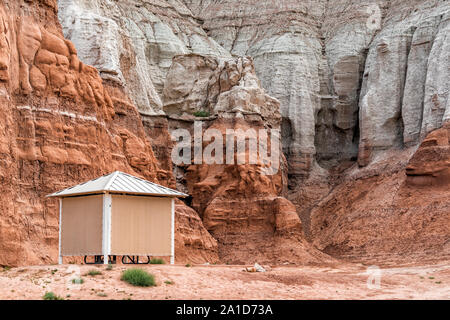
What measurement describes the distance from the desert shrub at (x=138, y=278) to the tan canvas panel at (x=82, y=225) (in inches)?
178

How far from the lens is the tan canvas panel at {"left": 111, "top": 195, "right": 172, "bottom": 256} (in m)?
31.4

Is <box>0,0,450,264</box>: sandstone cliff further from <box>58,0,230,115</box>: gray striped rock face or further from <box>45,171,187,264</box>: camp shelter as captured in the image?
<box>45,171,187,264</box>: camp shelter

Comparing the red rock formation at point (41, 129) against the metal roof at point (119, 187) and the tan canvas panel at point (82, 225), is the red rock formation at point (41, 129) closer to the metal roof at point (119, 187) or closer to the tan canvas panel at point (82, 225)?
the tan canvas panel at point (82, 225)

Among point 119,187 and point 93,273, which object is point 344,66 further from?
point 93,273

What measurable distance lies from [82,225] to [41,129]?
12143 millimetres

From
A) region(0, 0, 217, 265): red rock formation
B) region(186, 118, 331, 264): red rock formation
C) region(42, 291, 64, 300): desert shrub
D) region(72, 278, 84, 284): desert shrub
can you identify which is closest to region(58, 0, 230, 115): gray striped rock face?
region(0, 0, 217, 265): red rock formation

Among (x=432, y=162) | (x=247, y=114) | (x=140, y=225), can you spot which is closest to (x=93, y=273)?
(x=140, y=225)

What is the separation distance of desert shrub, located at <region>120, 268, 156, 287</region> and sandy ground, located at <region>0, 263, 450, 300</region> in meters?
0.22

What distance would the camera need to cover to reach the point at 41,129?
140ft

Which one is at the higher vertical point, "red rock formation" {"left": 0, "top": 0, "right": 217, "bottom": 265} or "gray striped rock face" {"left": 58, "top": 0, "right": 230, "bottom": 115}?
"gray striped rock face" {"left": 58, "top": 0, "right": 230, "bottom": 115}

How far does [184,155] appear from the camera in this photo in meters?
64.1

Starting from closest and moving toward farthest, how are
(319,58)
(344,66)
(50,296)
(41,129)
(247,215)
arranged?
(50,296) → (41,129) → (247,215) → (344,66) → (319,58)
